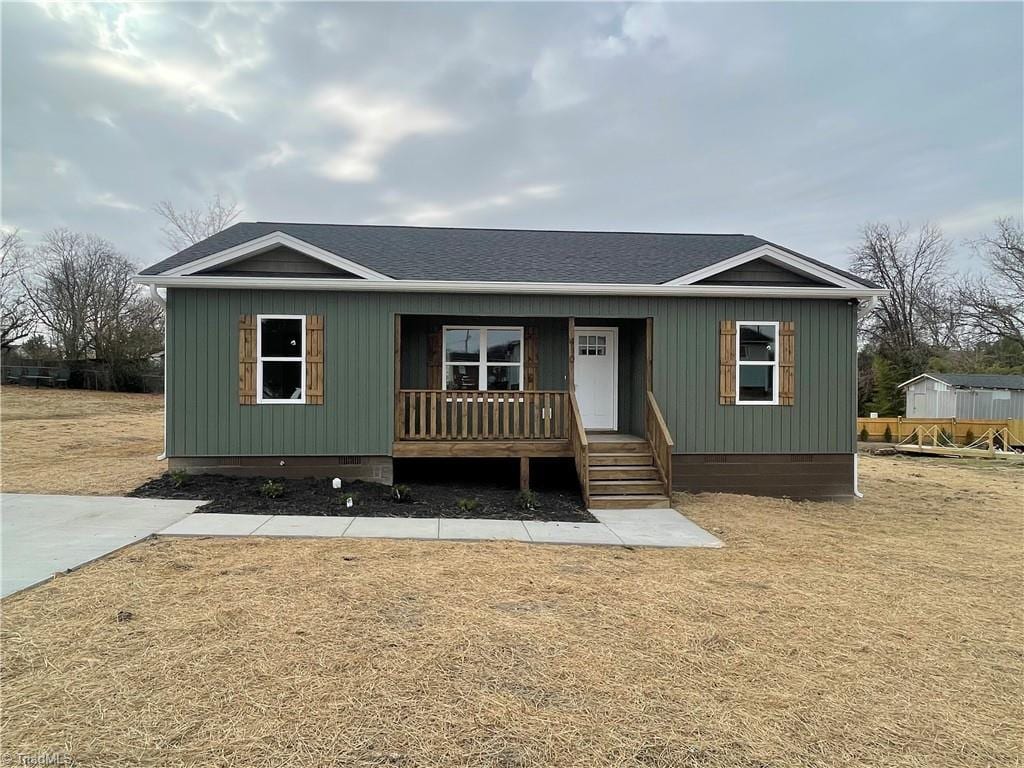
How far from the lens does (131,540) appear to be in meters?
5.51

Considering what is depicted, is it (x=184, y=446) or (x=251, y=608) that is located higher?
(x=184, y=446)

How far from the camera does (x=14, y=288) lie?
96.6 ft

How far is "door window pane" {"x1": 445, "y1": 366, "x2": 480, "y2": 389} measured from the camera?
985 centimetres

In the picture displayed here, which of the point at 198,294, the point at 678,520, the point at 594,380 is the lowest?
the point at 678,520

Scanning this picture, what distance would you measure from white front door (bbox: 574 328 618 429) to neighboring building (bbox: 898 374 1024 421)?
980 inches

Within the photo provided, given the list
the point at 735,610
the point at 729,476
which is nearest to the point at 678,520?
the point at 729,476

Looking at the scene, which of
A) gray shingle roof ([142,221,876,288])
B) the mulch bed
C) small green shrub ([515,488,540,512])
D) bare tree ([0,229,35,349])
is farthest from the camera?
bare tree ([0,229,35,349])

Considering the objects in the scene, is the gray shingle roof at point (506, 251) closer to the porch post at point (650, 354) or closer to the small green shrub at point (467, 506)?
the porch post at point (650, 354)

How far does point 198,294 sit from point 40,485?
361cm

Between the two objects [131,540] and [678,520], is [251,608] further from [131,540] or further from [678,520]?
[678,520]

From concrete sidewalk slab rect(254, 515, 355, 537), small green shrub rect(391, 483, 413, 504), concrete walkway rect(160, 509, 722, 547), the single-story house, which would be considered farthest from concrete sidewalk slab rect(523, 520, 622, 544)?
concrete sidewalk slab rect(254, 515, 355, 537)

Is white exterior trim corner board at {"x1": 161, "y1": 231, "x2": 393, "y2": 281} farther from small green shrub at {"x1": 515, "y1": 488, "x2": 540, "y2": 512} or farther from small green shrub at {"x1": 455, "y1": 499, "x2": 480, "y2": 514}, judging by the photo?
small green shrub at {"x1": 515, "y1": 488, "x2": 540, "y2": 512}

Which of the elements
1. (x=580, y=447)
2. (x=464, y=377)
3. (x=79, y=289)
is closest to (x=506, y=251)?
(x=464, y=377)

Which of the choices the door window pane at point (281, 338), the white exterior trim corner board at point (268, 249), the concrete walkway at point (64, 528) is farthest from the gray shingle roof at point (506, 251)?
the concrete walkway at point (64, 528)
